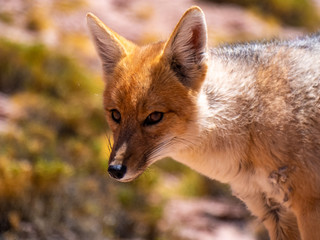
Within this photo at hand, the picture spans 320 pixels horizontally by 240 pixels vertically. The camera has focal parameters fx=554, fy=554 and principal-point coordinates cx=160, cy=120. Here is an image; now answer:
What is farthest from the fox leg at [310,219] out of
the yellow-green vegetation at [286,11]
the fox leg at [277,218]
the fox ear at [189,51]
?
the yellow-green vegetation at [286,11]

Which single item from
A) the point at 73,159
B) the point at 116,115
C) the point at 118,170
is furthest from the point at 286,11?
the point at 118,170

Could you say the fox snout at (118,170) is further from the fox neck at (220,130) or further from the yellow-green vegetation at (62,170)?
the yellow-green vegetation at (62,170)

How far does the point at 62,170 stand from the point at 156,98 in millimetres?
4617

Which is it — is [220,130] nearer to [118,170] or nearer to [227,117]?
[227,117]

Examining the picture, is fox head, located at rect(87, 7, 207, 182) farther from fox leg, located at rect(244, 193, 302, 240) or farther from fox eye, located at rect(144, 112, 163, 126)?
fox leg, located at rect(244, 193, 302, 240)

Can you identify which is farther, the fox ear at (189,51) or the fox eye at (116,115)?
the fox eye at (116,115)

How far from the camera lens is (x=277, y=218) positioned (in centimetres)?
501

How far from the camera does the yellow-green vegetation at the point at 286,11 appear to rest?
25.0 metres

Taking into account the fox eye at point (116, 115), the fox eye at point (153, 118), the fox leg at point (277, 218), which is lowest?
the fox leg at point (277, 218)

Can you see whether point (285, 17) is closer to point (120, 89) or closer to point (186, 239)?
point (186, 239)

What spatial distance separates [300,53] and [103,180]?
21.8ft

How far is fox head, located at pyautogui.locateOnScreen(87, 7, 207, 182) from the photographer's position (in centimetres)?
436

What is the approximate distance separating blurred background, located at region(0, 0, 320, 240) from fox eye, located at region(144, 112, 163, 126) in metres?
1.09

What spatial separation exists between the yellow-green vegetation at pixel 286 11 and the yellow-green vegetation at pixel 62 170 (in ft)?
35.9
